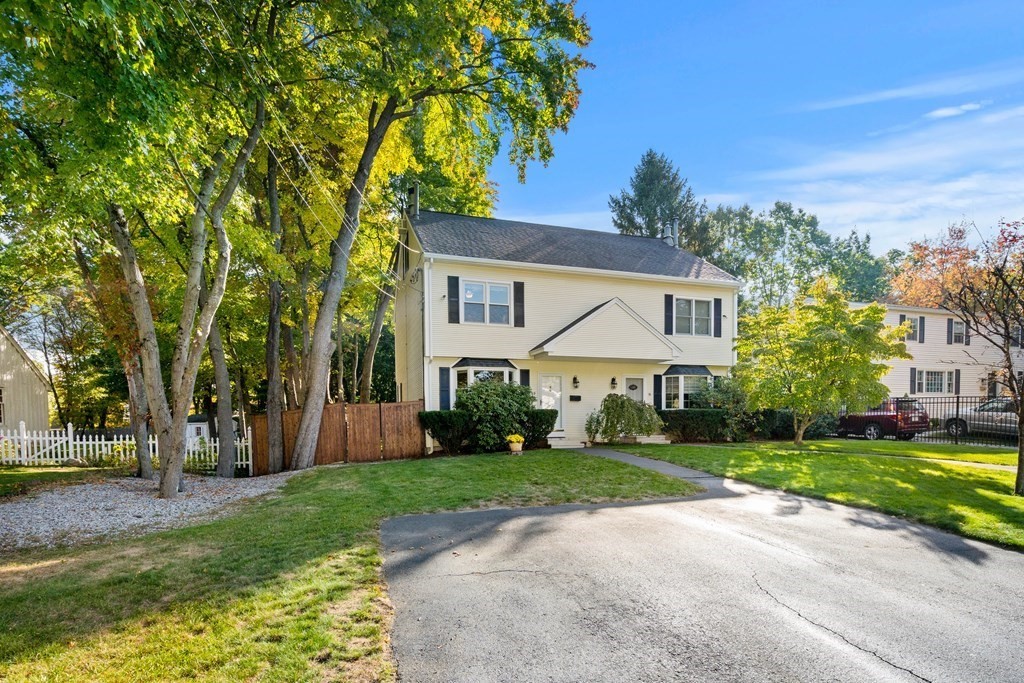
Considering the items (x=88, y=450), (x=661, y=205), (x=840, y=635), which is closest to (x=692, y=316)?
(x=840, y=635)

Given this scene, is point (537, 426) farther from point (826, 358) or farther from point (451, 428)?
point (826, 358)

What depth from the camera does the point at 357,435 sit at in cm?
1392

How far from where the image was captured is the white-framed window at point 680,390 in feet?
59.4

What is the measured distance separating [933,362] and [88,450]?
36714 mm

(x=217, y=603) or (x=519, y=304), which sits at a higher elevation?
(x=519, y=304)

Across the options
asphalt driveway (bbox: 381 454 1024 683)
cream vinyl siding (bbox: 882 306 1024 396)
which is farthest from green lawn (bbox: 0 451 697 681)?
cream vinyl siding (bbox: 882 306 1024 396)

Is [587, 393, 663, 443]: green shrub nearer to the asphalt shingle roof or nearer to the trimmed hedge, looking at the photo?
the trimmed hedge

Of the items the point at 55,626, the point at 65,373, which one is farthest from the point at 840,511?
the point at 65,373

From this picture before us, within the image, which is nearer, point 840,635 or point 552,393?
point 840,635

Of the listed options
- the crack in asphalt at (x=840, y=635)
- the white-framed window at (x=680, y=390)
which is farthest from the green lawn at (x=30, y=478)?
the white-framed window at (x=680, y=390)

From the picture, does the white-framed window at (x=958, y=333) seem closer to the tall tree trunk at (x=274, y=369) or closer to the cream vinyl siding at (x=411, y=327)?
the cream vinyl siding at (x=411, y=327)

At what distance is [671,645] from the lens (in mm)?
3445

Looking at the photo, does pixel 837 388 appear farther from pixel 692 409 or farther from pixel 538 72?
pixel 538 72

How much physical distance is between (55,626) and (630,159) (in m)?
41.8
